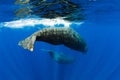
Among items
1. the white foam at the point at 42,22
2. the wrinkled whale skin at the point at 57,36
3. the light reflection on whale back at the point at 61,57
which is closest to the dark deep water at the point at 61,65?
the light reflection on whale back at the point at 61,57

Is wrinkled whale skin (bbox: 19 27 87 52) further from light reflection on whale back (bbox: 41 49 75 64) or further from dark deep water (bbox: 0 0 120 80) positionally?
light reflection on whale back (bbox: 41 49 75 64)

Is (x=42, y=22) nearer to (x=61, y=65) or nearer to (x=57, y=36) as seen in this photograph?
(x=57, y=36)

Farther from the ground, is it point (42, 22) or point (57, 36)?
point (42, 22)

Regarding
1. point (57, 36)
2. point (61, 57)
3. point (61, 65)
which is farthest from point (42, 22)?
point (61, 65)

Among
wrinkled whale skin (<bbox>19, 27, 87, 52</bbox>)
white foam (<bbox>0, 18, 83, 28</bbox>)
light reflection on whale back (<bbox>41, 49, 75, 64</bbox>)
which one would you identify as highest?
white foam (<bbox>0, 18, 83, 28</bbox>)

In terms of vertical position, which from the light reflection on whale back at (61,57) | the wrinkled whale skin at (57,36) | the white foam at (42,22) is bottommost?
the light reflection on whale back at (61,57)

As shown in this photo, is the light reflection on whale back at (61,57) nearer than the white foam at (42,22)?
No

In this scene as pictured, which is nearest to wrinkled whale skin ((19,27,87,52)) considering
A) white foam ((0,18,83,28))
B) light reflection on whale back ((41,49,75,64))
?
white foam ((0,18,83,28))

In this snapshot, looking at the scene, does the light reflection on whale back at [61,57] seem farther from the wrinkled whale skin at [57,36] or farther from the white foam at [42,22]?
the wrinkled whale skin at [57,36]

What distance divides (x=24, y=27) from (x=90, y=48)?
536cm

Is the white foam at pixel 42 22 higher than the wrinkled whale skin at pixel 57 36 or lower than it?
higher

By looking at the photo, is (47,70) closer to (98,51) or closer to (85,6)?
(98,51)

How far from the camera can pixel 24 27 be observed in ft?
38.8

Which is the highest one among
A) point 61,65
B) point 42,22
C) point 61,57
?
point 42,22
